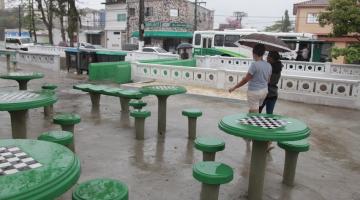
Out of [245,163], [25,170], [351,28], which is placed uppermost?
[351,28]

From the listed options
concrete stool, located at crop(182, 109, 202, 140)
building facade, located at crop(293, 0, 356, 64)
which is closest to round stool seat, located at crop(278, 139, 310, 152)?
concrete stool, located at crop(182, 109, 202, 140)

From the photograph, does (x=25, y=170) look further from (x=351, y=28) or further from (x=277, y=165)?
(x=351, y=28)

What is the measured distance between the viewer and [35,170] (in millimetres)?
2346

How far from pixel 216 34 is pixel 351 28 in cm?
1200

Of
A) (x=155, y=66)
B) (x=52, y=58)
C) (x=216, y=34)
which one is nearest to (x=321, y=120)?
(x=155, y=66)

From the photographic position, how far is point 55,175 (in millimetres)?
2260

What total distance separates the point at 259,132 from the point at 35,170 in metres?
2.20

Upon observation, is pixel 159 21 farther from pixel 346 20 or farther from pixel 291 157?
pixel 291 157

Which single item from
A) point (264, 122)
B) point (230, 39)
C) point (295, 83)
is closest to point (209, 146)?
point (264, 122)

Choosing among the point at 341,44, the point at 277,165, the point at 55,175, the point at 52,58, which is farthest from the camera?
the point at 341,44

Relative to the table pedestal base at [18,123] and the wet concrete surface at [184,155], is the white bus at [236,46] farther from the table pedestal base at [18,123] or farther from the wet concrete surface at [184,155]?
the table pedestal base at [18,123]

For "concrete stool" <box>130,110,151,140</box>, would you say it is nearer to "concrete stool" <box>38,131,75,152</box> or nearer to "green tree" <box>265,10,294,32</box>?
"concrete stool" <box>38,131,75,152</box>

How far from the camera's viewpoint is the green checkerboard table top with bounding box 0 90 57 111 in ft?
14.3

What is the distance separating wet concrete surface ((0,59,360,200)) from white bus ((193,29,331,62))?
11435 mm
